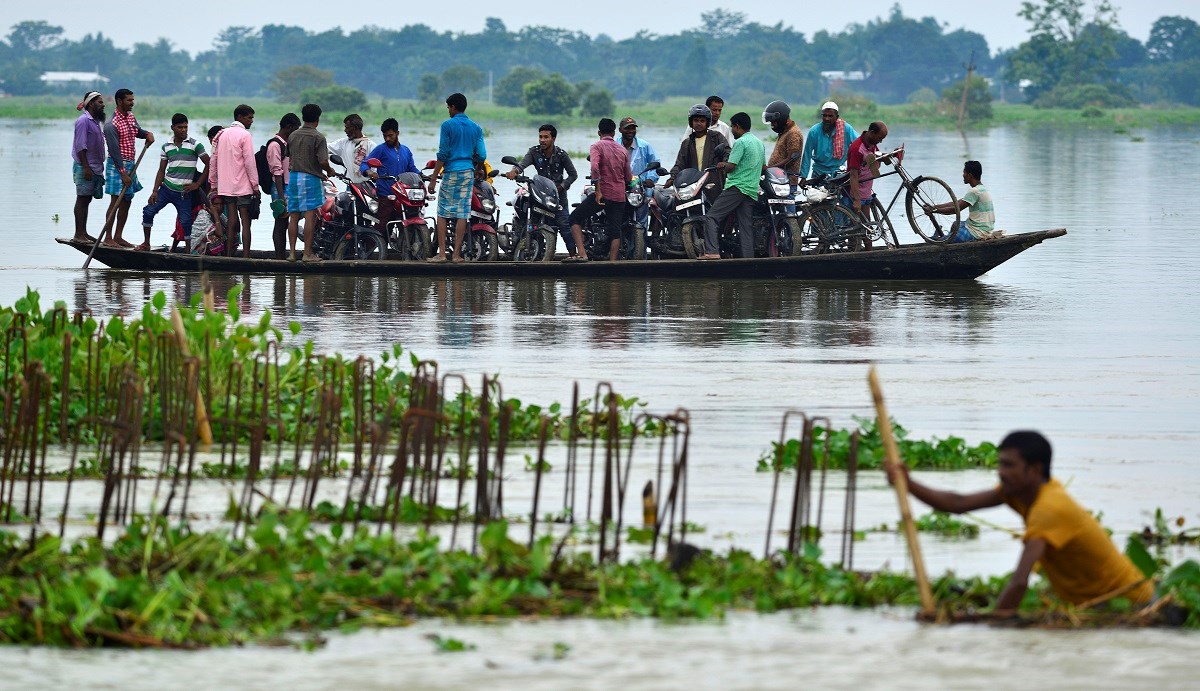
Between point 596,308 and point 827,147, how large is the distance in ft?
8.94

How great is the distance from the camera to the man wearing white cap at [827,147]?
50.5 feet

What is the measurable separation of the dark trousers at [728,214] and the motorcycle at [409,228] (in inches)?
101

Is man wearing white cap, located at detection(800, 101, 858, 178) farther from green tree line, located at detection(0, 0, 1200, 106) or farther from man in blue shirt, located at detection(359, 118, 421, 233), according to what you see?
green tree line, located at detection(0, 0, 1200, 106)

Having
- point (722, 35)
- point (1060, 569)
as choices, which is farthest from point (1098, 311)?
point (722, 35)

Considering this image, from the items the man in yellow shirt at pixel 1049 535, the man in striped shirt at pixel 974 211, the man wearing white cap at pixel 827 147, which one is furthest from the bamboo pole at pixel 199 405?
the man in striped shirt at pixel 974 211

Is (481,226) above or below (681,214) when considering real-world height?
below

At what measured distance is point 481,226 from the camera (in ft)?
52.6

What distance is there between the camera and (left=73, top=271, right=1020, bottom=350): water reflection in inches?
502

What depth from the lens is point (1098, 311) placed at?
49.4 ft

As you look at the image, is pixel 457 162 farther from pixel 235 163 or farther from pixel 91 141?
pixel 91 141

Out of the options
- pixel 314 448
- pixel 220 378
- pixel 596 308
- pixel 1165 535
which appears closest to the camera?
pixel 314 448

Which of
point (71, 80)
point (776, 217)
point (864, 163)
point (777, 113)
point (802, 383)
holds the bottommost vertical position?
point (802, 383)

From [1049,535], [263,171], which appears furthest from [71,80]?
[1049,535]

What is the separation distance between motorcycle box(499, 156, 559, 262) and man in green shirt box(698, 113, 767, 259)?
1.40m
